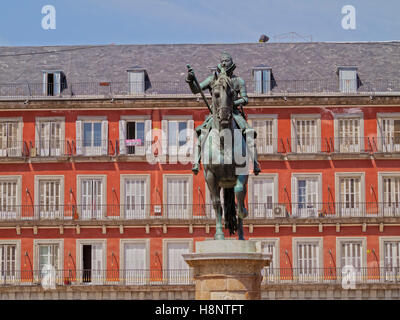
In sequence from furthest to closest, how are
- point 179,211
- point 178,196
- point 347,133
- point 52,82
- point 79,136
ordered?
point 52,82
point 79,136
point 347,133
point 178,196
point 179,211

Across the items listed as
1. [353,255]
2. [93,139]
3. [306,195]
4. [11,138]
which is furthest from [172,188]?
[353,255]

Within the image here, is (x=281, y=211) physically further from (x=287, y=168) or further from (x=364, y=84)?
(x=364, y=84)

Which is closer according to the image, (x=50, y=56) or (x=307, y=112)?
(x=307, y=112)

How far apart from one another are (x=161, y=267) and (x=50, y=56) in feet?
55.3

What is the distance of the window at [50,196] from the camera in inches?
2534

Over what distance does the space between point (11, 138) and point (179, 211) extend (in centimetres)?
1153

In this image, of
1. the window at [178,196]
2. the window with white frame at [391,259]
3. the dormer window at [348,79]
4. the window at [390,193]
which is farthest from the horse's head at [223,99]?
the dormer window at [348,79]

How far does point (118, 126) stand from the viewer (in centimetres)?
6494

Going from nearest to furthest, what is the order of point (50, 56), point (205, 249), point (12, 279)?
point (205, 249)
point (12, 279)
point (50, 56)

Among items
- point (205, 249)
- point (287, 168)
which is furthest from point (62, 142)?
point (205, 249)

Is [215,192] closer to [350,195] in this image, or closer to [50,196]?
[350,195]

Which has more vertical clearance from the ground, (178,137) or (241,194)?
(178,137)

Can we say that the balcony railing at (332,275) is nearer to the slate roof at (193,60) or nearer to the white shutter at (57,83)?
the slate roof at (193,60)

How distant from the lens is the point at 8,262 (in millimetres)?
63844
